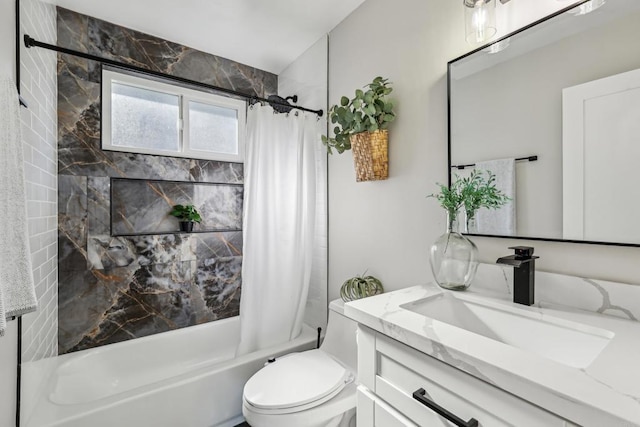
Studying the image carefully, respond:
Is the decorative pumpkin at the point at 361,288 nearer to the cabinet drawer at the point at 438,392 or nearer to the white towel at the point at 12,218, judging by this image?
the cabinet drawer at the point at 438,392

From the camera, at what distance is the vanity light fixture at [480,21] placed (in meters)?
1.15

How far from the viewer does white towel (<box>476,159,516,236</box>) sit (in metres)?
1.11

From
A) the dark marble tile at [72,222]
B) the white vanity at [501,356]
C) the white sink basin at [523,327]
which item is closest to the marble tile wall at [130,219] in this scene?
the dark marble tile at [72,222]

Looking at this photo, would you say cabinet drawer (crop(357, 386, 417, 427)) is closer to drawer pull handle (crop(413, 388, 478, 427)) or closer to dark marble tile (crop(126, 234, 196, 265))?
drawer pull handle (crop(413, 388, 478, 427))

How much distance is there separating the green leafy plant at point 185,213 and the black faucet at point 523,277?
2033mm

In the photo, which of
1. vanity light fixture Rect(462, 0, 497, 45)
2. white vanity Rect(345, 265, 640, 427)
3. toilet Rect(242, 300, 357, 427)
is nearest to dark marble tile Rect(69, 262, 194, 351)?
toilet Rect(242, 300, 357, 427)

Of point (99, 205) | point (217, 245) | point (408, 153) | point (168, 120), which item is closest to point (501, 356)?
point (408, 153)

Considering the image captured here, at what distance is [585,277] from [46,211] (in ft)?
8.25

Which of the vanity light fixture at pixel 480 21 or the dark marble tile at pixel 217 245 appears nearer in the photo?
the vanity light fixture at pixel 480 21

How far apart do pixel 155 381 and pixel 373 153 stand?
1920 mm

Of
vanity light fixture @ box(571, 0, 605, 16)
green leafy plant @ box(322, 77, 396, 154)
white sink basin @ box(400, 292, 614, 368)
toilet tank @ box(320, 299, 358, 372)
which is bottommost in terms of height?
toilet tank @ box(320, 299, 358, 372)

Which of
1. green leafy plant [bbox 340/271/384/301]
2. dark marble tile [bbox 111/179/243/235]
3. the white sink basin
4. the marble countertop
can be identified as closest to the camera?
the marble countertop

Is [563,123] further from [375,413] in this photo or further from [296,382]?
[296,382]

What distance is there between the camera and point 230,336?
2395mm
